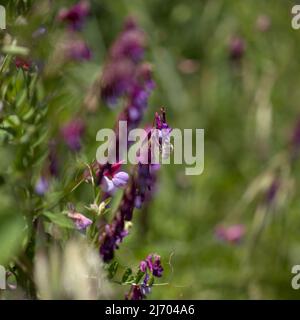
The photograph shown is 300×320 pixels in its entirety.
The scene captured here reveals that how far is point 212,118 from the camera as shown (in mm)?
3172

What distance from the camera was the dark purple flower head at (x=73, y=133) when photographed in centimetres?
171

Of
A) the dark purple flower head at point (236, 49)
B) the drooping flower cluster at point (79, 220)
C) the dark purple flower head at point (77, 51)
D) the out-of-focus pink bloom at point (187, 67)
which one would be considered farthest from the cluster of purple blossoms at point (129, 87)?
the out-of-focus pink bloom at point (187, 67)

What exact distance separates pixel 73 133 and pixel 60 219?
58 cm

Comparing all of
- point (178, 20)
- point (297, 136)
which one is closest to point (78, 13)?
point (297, 136)

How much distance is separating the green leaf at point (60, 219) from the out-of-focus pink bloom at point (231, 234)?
1253 mm

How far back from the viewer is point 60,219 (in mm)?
1276

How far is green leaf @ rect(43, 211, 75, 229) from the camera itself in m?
1.26

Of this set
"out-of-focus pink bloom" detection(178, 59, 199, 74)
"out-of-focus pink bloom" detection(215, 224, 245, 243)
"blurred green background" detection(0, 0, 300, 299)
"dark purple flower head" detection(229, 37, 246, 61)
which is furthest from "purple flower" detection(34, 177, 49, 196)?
"out-of-focus pink bloom" detection(178, 59, 199, 74)

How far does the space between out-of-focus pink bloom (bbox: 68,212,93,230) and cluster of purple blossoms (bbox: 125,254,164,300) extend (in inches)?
4.7

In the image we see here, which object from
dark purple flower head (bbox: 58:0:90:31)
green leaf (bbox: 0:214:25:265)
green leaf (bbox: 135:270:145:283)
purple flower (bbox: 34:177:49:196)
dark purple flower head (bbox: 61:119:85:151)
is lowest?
green leaf (bbox: 0:214:25:265)

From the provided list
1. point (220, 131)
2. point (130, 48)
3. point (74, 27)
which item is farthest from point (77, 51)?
point (220, 131)

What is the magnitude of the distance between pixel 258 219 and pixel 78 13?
98 cm

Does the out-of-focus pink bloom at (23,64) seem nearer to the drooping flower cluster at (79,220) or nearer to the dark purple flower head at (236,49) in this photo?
the drooping flower cluster at (79,220)

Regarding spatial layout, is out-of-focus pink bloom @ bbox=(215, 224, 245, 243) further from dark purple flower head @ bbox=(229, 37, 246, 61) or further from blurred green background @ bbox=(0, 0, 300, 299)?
dark purple flower head @ bbox=(229, 37, 246, 61)
